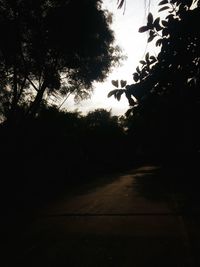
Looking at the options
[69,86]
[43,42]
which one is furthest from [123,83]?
[69,86]

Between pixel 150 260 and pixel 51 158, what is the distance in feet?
35.0

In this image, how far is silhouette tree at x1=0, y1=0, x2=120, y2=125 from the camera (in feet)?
41.6

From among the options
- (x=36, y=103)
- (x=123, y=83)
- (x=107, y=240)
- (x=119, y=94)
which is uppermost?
(x=36, y=103)

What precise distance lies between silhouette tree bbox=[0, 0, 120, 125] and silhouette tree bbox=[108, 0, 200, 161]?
9623 millimetres

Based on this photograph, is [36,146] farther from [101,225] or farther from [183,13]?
[183,13]

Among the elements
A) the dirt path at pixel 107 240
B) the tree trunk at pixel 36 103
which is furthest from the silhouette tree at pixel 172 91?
the tree trunk at pixel 36 103

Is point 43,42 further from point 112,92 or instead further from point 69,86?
point 112,92

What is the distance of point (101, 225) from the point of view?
19.5 ft

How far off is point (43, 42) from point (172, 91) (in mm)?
12930

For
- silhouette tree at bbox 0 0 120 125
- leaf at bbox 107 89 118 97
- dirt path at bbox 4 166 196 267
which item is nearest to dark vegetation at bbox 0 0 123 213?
silhouette tree at bbox 0 0 120 125

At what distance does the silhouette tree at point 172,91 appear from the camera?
2.29 m

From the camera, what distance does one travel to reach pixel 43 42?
44.7 feet

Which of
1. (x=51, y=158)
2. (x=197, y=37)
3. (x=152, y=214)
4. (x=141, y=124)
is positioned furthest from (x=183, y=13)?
(x=51, y=158)

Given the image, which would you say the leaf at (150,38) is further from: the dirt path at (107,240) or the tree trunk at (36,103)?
the tree trunk at (36,103)
